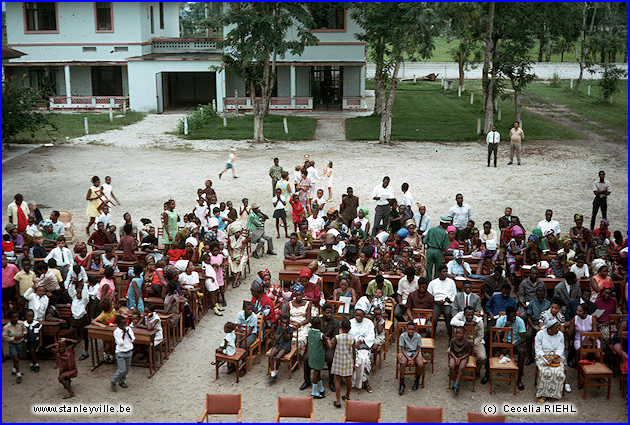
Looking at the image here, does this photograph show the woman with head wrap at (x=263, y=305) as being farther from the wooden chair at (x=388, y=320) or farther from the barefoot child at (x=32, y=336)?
the barefoot child at (x=32, y=336)

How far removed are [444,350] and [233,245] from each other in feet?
15.7

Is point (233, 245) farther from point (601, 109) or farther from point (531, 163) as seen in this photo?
point (601, 109)

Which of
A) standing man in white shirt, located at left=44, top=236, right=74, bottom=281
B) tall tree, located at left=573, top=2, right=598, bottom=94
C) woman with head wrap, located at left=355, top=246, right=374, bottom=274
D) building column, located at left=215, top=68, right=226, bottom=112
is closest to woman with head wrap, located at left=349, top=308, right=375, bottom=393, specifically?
woman with head wrap, located at left=355, top=246, right=374, bottom=274

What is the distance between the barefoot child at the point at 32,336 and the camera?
10.3 m

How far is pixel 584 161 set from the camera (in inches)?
981

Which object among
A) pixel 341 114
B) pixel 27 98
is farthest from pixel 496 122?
pixel 27 98

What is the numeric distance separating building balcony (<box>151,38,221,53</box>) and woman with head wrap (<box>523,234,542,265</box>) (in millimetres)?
31294

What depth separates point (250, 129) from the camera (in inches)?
1276

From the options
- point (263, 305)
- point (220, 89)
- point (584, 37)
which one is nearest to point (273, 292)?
point (263, 305)

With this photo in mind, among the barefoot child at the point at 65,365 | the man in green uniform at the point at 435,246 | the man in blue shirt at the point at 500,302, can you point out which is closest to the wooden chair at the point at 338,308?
the man in blue shirt at the point at 500,302

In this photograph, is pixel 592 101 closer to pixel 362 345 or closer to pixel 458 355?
pixel 458 355

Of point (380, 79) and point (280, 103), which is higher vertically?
point (380, 79)

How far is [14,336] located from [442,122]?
27.8 m

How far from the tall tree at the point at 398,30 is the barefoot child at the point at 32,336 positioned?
19408mm
